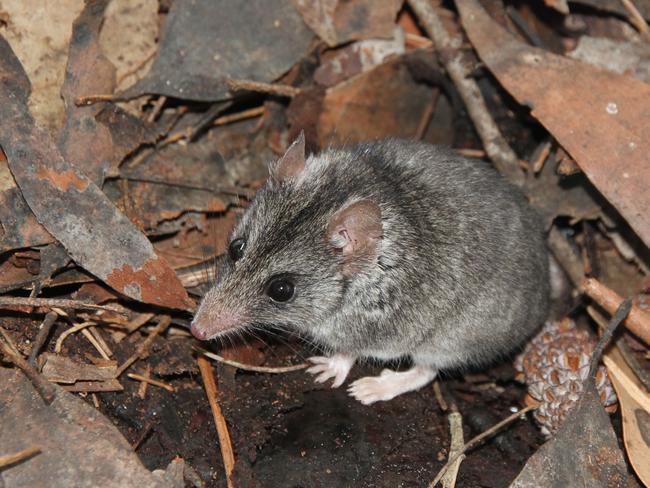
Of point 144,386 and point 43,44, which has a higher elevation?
point 43,44

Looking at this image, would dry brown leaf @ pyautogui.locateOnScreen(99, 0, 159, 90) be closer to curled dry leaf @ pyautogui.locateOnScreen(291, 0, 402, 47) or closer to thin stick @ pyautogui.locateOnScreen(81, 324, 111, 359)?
curled dry leaf @ pyautogui.locateOnScreen(291, 0, 402, 47)

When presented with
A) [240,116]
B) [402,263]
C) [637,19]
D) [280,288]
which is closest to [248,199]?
[240,116]

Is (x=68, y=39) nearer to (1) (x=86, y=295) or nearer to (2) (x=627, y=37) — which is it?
(1) (x=86, y=295)

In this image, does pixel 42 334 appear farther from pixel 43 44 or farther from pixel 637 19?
pixel 637 19

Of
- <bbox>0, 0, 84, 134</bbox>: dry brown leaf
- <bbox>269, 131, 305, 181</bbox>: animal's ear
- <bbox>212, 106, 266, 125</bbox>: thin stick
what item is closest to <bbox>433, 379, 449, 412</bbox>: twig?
<bbox>269, 131, 305, 181</bbox>: animal's ear

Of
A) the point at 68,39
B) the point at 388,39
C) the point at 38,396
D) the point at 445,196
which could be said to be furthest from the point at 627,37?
the point at 38,396
